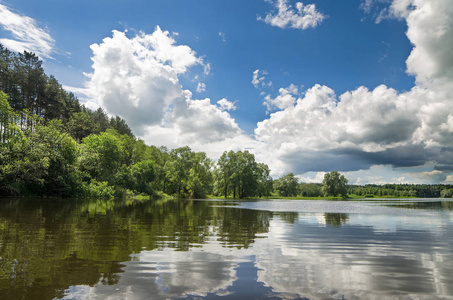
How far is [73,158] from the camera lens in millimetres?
52469

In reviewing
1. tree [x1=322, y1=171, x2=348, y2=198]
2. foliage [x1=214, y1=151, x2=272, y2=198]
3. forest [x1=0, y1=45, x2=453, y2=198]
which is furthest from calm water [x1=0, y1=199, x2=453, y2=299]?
tree [x1=322, y1=171, x2=348, y2=198]

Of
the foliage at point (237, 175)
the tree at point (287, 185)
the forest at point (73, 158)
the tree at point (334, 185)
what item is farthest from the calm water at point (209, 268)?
the tree at point (287, 185)

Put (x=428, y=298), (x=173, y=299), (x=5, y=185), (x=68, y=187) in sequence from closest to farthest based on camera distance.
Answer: (x=173, y=299)
(x=428, y=298)
(x=5, y=185)
(x=68, y=187)

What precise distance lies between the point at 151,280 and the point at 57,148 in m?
54.0

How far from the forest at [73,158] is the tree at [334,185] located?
3674 centimetres

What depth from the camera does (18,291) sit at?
4.57 m

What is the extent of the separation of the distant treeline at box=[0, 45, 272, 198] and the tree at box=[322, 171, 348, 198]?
39.3m

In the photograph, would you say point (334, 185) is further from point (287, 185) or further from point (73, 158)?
point (73, 158)

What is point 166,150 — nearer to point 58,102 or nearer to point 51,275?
point 58,102

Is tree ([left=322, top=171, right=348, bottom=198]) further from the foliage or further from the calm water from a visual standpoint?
the calm water

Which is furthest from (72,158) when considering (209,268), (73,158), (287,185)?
(287,185)

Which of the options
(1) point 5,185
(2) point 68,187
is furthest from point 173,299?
(2) point 68,187

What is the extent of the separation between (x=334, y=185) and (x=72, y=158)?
136m

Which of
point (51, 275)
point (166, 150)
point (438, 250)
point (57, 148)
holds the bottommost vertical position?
point (438, 250)
